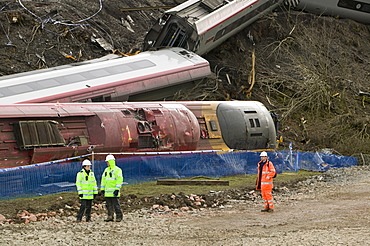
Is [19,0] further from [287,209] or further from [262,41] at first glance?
[287,209]

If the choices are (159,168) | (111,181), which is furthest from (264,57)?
(111,181)

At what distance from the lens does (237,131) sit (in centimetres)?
2469

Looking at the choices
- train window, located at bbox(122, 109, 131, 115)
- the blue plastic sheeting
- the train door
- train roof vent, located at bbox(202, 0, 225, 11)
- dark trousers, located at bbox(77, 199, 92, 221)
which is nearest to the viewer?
dark trousers, located at bbox(77, 199, 92, 221)

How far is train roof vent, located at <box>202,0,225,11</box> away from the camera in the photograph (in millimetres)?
33344

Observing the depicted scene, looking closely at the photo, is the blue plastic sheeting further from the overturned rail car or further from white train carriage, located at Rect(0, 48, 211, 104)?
white train carriage, located at Rect(0, 48, 211, 104)

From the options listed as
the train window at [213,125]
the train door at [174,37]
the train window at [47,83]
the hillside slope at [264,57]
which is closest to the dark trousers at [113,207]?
the train window at [47,83]

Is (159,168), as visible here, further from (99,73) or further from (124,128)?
(99,73)

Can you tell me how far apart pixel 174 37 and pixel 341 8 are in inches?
741

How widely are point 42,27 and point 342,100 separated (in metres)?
19.1

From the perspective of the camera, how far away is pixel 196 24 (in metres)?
31.5

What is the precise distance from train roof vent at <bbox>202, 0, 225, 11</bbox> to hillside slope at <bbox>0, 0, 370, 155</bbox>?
4.28 meters

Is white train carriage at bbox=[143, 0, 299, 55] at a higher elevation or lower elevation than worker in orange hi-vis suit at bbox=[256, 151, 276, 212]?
higher

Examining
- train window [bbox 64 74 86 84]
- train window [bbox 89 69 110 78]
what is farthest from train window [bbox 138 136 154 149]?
train window [bbox 89 69 110 78]

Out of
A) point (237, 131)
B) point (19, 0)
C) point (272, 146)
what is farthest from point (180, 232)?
point (19, 0)
